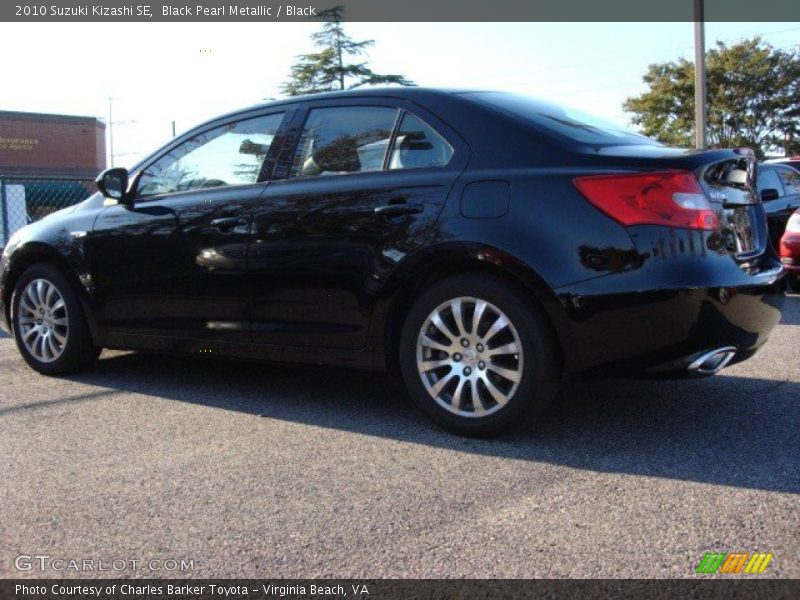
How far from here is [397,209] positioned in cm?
396

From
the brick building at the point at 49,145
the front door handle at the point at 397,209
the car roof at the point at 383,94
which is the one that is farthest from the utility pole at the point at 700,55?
the brick building at the point at 49,145

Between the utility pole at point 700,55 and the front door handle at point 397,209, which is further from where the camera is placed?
the utility pole at point 700,55

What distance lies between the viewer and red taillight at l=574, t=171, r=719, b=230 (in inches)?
136

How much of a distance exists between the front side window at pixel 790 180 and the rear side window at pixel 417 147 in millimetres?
8248

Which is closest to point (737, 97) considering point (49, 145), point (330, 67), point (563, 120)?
point (330, 67)

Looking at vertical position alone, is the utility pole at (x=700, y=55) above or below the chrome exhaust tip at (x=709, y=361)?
above

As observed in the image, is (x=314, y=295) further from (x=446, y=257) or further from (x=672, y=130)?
(x=672, y=130)

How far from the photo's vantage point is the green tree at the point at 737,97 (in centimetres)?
3556

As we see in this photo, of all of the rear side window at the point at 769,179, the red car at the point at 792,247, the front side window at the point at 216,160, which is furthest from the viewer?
the rear side window at the point at 769,179

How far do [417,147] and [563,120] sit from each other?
713 mm

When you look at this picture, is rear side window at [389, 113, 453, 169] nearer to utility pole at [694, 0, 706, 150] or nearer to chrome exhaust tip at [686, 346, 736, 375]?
chrome exhaust tip at [686, 346, 736, 375]

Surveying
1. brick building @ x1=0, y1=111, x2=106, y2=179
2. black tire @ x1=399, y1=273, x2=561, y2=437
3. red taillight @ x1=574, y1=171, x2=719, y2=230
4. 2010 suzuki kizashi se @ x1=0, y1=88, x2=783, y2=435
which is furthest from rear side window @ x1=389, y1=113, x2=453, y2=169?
brick building @ x1=0, y1=111, x2=106, y2=179

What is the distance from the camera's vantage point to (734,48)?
117 ft

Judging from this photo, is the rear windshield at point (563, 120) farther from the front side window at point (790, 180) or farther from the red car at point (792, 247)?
the front side window at point (790, 180)
